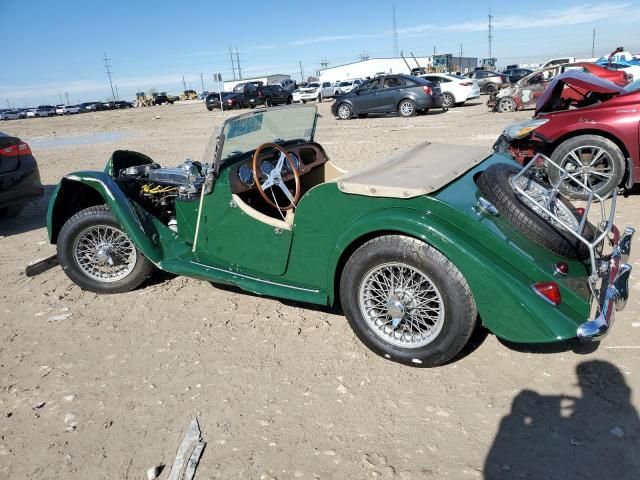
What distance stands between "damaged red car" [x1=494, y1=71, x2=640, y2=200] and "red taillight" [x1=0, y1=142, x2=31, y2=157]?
6332 millimetres

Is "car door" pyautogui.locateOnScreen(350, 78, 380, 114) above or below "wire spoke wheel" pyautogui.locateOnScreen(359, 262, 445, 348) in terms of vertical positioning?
above

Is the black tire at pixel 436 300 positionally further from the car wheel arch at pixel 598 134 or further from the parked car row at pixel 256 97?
the parked car row at pixel 256 97

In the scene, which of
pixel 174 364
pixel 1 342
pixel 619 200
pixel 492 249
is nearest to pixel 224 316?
pixel 174 364

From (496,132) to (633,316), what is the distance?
9.10 metres

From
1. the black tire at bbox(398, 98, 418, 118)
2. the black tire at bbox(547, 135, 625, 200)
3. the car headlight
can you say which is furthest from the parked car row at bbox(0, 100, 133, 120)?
the black tire at bbox(547, 135, 625, 200)

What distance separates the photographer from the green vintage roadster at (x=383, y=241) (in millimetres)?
2648

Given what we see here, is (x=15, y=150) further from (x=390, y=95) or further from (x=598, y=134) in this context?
(x=390, y=95)

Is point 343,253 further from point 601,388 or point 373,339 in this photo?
point 601,388

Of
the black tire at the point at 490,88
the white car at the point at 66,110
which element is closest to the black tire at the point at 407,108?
the black tire at the point at 490,88

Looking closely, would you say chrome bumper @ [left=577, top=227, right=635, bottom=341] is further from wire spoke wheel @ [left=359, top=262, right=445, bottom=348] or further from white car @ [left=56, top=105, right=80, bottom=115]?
white car @ [left=56, top=105, right=80, bottom=115]

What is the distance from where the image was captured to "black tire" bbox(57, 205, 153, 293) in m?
4.19

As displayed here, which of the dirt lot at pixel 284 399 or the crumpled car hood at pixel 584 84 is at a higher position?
the crumpled car hood at pixel 584 84

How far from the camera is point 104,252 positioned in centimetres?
423

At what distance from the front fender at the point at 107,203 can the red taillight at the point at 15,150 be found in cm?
255
